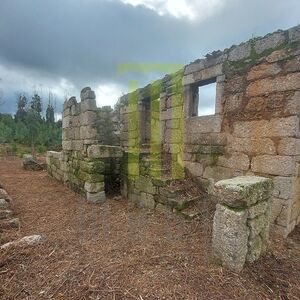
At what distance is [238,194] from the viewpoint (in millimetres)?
2436

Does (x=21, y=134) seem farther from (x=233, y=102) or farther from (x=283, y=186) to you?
(x=283, y=186)

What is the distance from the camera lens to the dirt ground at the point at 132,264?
7.44 feet

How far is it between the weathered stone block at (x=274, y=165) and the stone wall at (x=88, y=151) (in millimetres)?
3033

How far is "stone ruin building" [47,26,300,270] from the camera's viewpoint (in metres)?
2.65

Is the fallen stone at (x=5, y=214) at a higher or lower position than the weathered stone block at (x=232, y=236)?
lower

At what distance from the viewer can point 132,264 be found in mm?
2709

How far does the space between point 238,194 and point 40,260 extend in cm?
242

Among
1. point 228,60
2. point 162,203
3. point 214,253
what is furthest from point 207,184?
point 228,60

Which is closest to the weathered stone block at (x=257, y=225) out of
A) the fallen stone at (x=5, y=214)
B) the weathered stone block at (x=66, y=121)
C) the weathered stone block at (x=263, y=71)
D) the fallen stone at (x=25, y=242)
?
the weathered stone block at (x=263, y=71)

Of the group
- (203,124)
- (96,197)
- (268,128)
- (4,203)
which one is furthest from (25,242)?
(268,128)

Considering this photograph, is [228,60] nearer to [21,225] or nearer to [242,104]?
[242,104]

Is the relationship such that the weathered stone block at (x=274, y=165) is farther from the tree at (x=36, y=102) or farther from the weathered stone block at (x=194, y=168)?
the tree at (x=36, y=102)

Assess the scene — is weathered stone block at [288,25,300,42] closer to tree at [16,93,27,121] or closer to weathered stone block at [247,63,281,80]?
weathered stone block at [247,63,281,80]

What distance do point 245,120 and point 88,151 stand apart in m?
3.50
